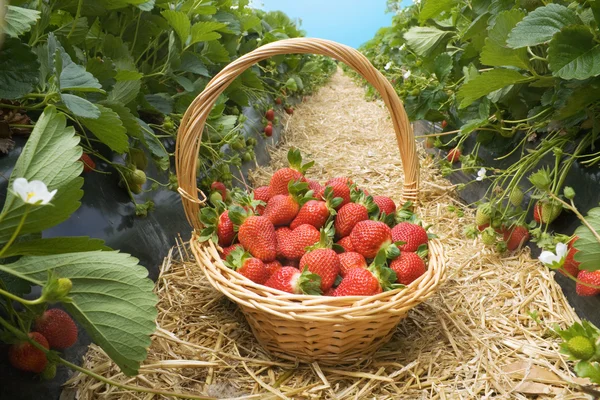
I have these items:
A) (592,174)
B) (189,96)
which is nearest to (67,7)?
(189,96)

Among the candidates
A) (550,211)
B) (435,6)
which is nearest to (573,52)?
(550,211)

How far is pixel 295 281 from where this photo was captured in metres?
0.97

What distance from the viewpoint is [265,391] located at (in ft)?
3.26

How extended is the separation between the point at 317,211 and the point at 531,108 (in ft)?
2.90

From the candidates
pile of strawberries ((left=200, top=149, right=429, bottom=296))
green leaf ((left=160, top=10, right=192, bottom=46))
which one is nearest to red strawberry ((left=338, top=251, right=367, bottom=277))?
pile of strawberries ((left=200, top=149, right=429, bottom=296))

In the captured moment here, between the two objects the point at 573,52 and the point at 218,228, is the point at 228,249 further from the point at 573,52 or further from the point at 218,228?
the point at 573,52

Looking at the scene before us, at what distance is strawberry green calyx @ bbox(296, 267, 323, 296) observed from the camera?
Result: 3.13 feet

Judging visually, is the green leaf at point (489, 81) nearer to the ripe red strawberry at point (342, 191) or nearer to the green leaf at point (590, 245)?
the ripe red strawberry at point (342, 191)

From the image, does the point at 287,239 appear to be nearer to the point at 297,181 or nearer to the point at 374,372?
the point at 297,181

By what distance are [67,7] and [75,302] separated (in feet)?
2.73

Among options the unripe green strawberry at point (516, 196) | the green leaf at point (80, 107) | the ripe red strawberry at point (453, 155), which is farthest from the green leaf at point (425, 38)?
the green leaf at point (80, 107)

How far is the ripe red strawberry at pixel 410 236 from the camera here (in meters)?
1.08

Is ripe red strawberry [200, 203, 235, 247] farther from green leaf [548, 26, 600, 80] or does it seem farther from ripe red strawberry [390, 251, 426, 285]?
green leaf [548, 26, 600, 80]

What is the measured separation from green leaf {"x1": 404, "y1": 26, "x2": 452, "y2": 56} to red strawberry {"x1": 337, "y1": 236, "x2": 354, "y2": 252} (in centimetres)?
138
